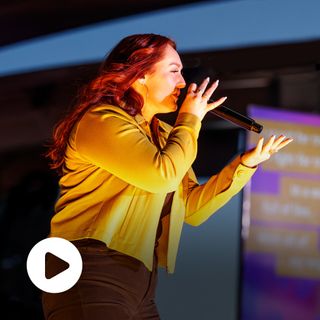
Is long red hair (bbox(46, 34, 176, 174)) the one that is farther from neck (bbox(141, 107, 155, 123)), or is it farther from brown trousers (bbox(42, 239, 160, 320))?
brown trousers (bbox(42, 239, 160, 320))

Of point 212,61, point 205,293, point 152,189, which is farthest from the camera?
point 212,61

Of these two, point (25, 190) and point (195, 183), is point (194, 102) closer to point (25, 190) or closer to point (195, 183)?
point (195, 183)

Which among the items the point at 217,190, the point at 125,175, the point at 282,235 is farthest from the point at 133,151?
the point at 282,235

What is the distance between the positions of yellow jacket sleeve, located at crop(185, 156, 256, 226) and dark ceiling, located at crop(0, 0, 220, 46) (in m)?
2.46

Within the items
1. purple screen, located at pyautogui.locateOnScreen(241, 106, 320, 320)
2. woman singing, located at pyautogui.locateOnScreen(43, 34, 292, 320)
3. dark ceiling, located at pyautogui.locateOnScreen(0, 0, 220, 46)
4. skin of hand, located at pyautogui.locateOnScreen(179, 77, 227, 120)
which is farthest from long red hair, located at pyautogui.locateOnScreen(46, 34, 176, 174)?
dark ceiling, located at pyautogui.locateOnScreen(0, 0, 220, 46)

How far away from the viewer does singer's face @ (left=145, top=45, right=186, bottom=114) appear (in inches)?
51.5

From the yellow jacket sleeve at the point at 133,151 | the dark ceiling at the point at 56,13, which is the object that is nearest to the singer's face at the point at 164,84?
the yellow jacket sleeve at the point at 133,151

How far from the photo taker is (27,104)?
4.95 meters

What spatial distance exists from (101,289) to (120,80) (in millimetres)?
401

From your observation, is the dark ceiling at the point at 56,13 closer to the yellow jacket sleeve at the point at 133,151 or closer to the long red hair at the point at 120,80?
the long red hair at the point at 120,80

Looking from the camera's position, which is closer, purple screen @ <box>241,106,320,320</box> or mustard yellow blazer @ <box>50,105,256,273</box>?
mustard yellow blazer @ <box>50,105,256,273</box>

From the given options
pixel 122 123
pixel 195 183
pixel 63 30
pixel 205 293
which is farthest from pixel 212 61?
pixel 122 123

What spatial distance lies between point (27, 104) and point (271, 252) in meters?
2.38

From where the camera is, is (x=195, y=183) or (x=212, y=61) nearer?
(x=195, y=183)
